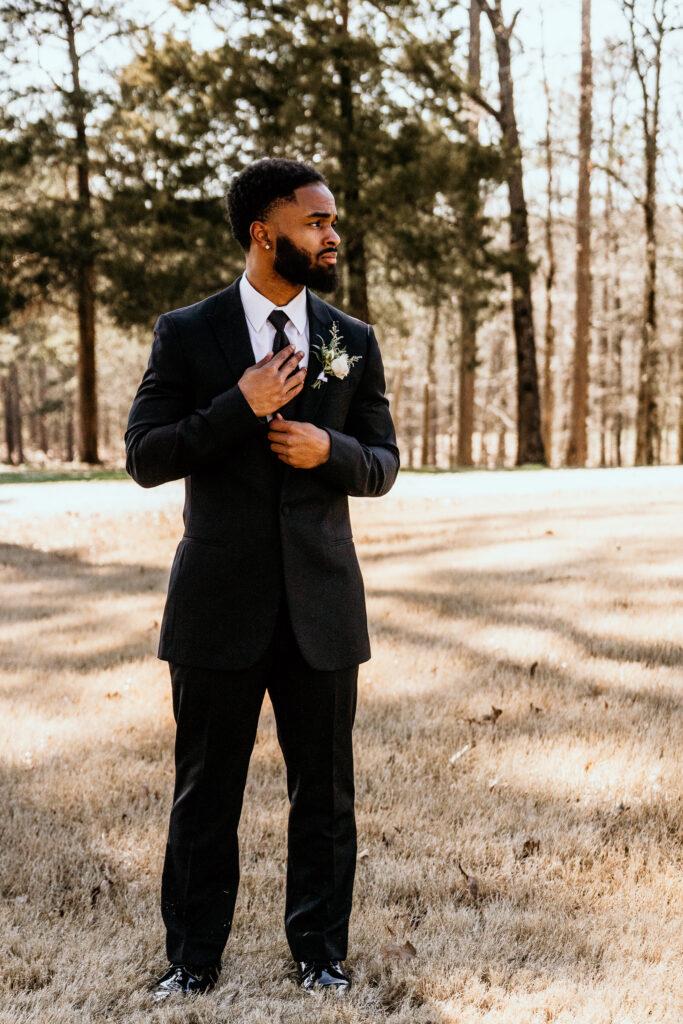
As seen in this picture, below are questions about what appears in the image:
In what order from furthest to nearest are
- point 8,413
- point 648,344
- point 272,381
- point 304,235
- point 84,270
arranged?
1. point 8,413
2. point 648,344
3. point 84,270
4. point 304,235
5. point 272,381

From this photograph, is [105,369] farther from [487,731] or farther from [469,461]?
[487,731]

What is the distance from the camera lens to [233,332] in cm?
280

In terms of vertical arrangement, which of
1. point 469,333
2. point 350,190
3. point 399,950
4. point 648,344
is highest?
point 350,190

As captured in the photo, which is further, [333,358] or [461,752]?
[461,752]

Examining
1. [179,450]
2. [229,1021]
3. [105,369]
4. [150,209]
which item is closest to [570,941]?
[229,1021]

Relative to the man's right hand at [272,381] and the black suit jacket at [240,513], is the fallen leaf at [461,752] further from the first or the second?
the man's right hand at [272,381]

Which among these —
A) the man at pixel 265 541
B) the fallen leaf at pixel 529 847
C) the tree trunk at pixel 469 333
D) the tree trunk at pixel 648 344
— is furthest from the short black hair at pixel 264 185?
the tree trunk at pixel 648 344

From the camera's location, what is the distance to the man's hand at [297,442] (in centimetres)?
263

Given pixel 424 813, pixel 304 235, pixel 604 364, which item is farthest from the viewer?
pixel 604 364

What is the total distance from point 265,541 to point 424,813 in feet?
6.76

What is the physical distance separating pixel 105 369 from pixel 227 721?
149 ft

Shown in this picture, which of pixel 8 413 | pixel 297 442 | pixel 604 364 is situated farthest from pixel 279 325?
pixel 8 413

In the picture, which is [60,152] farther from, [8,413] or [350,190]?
[8,413]

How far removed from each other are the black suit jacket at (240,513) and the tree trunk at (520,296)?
20.7m
